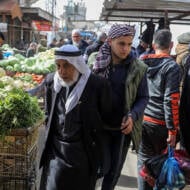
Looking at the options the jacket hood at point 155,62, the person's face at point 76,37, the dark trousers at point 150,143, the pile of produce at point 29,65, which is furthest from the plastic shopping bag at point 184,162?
the person's face at point 76,37

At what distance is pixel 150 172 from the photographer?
367cm

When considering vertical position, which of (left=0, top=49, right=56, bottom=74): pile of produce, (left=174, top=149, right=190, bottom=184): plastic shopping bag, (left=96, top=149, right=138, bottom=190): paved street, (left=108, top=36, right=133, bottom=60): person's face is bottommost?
(left=96, top=149, right=138, bottom=190): paved street

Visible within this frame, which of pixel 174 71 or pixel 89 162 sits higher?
pixel 174 71

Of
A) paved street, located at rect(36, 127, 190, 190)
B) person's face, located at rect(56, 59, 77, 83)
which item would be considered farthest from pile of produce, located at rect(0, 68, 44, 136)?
paved street, located at rect(36, 127, 190, 190)

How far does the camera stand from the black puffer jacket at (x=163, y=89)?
11.8ft

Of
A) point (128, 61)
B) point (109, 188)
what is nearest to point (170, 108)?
point (128, 61)

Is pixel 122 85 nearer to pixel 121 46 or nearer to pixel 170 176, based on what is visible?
pixel 121 46

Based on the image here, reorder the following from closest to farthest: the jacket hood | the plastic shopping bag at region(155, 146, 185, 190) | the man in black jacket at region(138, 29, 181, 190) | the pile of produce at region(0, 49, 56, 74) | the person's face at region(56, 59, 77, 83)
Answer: the person's face at region(56, 59, 77, 83) < the plastic shopping bag at region(155, 146, 185, 190) < the man in black jacket at region(138, 29, 181, 190) < the jacket hood < the pile of produce at region(0, 49, 56, 74)

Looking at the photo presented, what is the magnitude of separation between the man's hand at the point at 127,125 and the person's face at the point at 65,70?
2.34ft

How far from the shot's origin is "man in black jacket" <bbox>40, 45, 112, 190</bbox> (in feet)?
9.39

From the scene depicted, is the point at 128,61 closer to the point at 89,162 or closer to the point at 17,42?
the point at 89,162

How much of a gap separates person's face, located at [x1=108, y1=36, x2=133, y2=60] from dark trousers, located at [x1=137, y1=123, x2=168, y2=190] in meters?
0.89

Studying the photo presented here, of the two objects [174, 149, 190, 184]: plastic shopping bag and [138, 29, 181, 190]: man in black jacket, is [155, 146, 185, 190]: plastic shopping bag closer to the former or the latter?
[174, 149, 190, 184]: plastic shopping bag

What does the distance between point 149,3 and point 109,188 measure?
421cm
